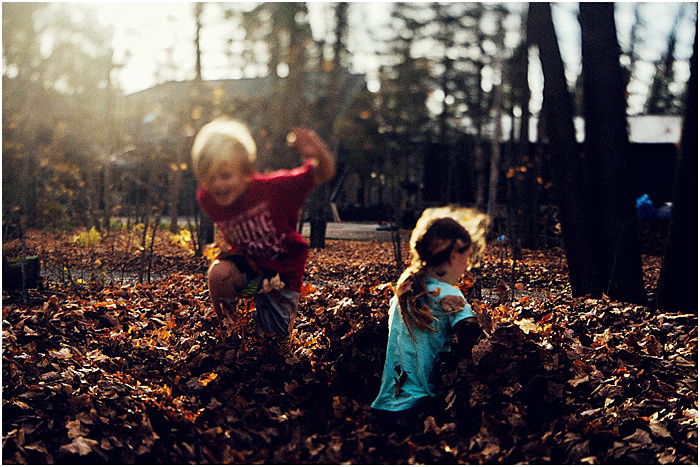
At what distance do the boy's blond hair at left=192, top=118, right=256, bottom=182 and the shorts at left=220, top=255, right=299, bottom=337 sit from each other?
683 mm

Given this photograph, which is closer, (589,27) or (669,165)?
(589,27)

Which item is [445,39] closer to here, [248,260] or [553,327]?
[553,327]

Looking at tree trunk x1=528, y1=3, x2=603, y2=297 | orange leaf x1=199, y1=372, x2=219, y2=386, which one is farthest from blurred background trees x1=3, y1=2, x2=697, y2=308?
orange leaf x1=199, y1=372, x2=219, y2=386

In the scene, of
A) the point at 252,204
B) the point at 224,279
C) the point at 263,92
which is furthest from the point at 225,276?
the point at 263,92

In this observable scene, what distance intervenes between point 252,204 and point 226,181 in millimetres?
170

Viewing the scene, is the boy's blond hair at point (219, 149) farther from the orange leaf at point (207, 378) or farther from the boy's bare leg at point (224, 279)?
the orange leaf at point (207, 378)

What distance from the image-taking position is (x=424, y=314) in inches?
138

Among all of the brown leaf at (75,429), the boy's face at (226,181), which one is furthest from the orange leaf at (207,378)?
the boy's face at (226,181)

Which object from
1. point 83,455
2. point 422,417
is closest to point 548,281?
point 422,417

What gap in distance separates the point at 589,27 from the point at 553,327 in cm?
334

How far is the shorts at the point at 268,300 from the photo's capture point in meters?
3.54

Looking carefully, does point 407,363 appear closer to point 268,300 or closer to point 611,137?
point 268,300

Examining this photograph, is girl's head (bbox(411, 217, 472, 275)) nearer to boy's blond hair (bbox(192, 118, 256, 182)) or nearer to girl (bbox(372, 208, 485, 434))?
girl (bbox(372, 208, 485, 434))

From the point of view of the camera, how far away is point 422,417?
12.0ft
